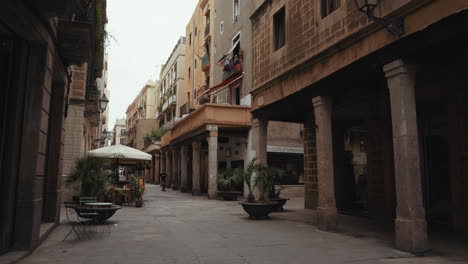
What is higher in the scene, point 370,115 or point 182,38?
point 182,38

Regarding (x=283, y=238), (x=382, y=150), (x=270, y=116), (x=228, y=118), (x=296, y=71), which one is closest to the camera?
(x=283, y=238)

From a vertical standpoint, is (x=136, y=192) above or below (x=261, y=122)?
below

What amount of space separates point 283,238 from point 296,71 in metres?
5.31

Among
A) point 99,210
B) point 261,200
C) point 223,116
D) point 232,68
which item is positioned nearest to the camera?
point 99,210

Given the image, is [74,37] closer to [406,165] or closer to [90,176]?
[90,176]

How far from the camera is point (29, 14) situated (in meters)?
6.06

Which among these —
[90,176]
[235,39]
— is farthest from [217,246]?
[235,39]

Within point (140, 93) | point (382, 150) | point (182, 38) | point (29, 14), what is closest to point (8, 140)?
point (29, 14)

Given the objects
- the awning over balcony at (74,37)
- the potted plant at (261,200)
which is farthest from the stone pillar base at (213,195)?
the awning over balcony at (74,37)

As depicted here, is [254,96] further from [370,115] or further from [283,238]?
[283,238]

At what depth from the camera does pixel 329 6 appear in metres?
10.1

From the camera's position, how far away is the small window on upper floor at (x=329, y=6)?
9.87 meters

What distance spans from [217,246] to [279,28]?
336 inches

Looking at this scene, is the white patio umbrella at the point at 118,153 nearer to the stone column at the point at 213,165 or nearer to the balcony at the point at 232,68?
the stone column at the point at 213,165
